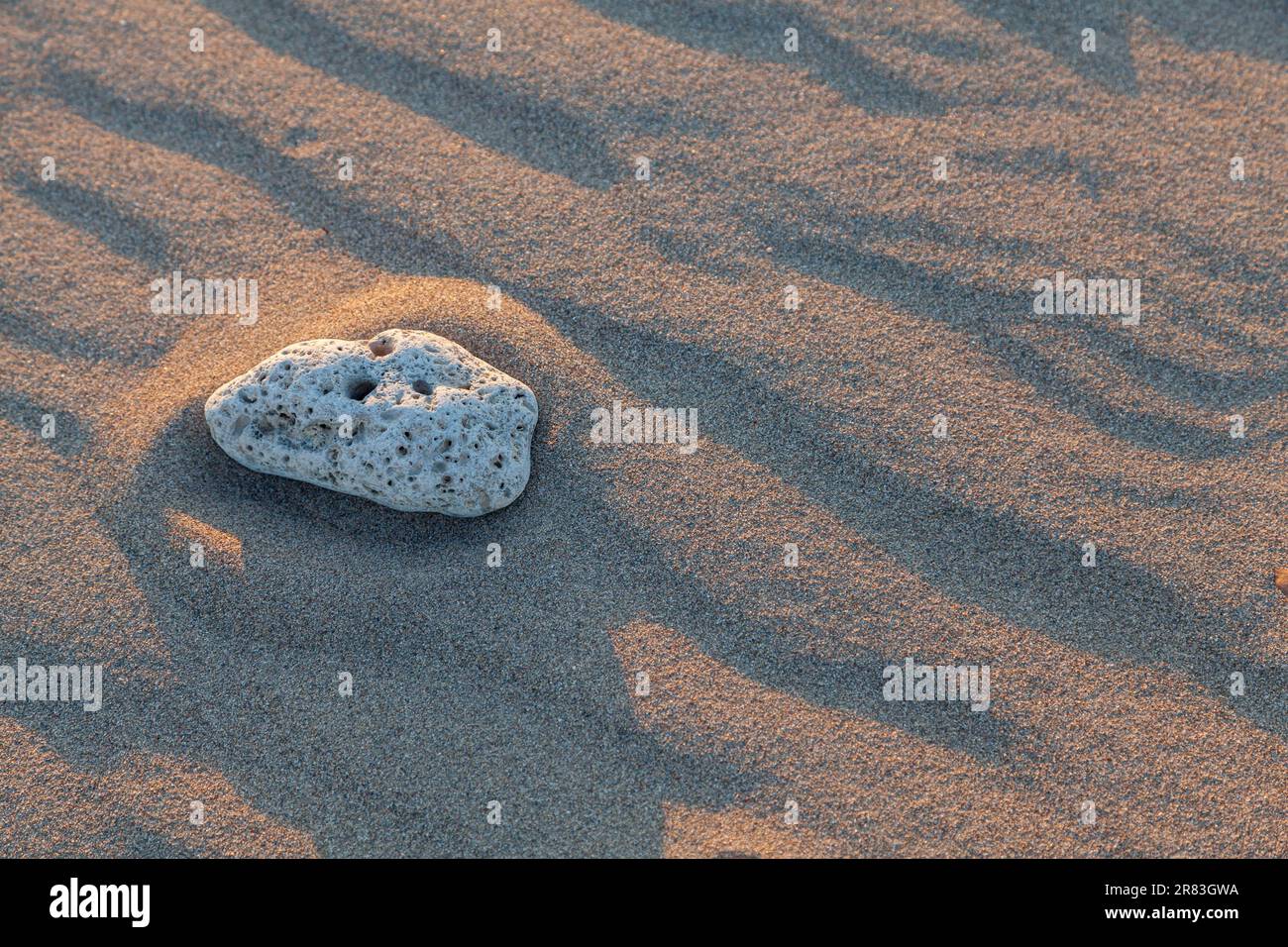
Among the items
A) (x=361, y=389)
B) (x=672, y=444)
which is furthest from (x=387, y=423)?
(x=672, y=444)

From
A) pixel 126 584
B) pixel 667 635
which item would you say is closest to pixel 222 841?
pixel 126 584

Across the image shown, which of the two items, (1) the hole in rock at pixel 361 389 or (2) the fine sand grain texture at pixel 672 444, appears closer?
(2) the fine sand grain texture at pixel 672 444

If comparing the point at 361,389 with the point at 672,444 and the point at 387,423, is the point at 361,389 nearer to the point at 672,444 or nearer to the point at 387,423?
the point at 387,423

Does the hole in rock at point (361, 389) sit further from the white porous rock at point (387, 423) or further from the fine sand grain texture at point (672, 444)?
the fine sand grain texture at point (672, 444)

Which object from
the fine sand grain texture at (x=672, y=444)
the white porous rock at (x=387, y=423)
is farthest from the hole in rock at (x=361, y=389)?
the fine sand grain texture at (x=672, y=444)

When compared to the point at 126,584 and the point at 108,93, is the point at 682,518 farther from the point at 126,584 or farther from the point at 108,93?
the point at 108,93

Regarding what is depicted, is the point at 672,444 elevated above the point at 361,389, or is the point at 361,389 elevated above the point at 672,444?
the point at 361,389
